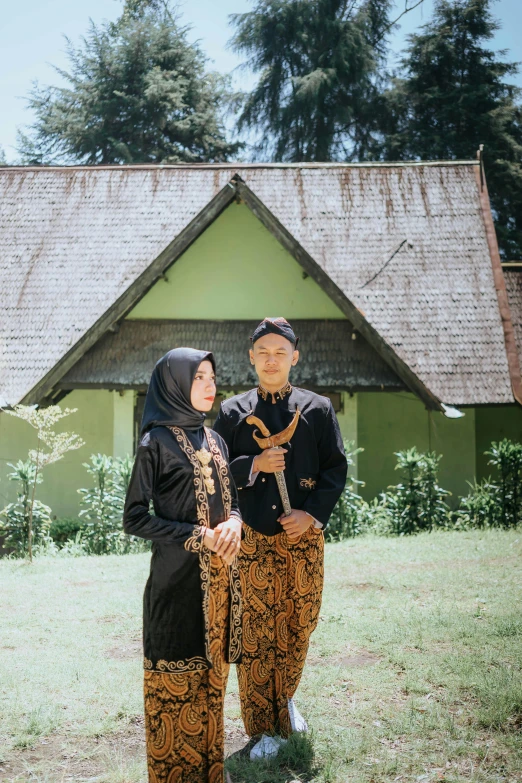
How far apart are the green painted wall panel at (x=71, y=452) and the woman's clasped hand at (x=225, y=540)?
8.61 meters

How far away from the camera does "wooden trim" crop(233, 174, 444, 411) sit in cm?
1060

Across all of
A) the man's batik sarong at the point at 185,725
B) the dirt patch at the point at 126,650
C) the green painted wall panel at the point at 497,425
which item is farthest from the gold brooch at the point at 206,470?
the green painted wall panel at the point at 497,425

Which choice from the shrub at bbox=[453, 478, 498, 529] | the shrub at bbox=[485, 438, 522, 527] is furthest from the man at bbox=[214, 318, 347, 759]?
the shrub at bbox=[485, 438, 522, 527]

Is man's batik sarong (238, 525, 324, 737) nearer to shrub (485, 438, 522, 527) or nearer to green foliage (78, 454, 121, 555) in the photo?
green foliage (78, 454, 121, 555)

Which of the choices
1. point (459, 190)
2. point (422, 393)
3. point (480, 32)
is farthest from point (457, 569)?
point (480, 32)

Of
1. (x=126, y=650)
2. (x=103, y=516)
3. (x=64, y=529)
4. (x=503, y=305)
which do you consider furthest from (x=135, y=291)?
(x=126, y=650)

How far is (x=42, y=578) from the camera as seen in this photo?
26.1 ft

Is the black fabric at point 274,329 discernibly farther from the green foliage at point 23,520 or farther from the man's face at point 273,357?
the green foliage at point 23,520

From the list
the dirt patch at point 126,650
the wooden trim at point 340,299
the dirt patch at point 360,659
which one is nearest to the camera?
the dirt patch at point 360,659

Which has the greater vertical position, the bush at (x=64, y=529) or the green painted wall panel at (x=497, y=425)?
the green painted wall panel at (x=497, y=425)

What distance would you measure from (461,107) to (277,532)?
20628 mm

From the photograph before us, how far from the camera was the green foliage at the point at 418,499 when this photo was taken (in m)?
10.0

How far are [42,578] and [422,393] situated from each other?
5301 millimetres

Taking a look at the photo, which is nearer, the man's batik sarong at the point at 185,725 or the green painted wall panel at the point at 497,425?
the man's batik sarong at the point at 185,725
